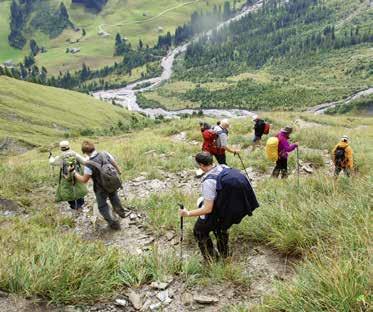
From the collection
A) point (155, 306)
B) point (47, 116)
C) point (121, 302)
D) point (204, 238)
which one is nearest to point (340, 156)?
point (204, 238)

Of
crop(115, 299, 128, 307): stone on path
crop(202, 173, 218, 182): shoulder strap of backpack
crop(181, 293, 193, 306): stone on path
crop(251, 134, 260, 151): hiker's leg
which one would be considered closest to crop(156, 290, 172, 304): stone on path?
crop(181, 293, 193, 306): stone on path

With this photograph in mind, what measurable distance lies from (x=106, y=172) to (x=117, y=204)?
1.25 metres

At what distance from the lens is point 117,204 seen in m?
9.69

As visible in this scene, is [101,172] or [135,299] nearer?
[135,299]

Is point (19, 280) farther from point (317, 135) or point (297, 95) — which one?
point (297, 95)

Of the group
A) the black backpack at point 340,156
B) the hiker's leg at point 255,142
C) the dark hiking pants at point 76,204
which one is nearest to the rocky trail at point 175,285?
the dark hiking pants at point 76,204

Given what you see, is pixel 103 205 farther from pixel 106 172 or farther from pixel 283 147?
pixel 283 147

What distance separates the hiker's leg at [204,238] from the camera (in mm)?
6471

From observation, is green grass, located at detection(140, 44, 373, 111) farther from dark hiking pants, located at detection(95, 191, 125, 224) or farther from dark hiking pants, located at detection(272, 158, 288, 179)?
dark hiking pants, located at detection(95, 191, 125, 224)

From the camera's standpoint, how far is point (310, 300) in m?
4.38

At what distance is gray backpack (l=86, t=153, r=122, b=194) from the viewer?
28.5 ft

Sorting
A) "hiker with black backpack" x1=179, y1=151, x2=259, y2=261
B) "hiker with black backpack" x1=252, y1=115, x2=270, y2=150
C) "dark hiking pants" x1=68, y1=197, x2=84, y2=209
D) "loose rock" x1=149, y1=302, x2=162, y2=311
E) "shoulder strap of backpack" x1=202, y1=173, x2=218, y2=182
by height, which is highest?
"shoulder strap of backpack" x1=202, y1=173, x2=218, y2=182

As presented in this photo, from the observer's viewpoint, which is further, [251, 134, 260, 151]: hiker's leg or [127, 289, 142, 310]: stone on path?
[251, 134, 260, 151]: hiker's leg

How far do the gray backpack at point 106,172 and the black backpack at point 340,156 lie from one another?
7.09 metres
